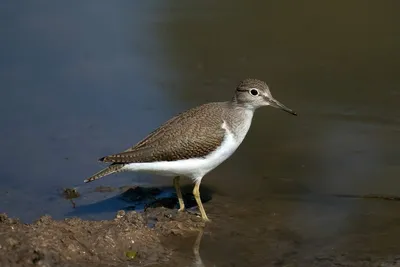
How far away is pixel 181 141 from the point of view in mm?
9922

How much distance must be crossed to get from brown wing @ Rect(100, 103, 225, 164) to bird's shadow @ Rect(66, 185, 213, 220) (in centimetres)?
73

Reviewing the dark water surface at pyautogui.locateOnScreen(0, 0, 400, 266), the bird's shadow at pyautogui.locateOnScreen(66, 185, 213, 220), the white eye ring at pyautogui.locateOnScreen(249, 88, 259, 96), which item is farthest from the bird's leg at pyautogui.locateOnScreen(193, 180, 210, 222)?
the white eye ring at pyautogui.locateOnScreen(249, 88, 259, 96)

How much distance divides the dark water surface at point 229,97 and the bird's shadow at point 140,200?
0.07 metres

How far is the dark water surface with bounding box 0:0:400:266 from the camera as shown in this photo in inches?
390

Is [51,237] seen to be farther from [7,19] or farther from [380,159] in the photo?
[7,19]

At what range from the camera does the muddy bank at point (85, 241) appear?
8.20 m

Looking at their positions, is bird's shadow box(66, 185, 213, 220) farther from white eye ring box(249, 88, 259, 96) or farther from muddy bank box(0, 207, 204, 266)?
white eye ring box(249, 88, 259, 96)

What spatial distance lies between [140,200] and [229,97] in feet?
10.6

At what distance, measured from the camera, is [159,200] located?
1052cm

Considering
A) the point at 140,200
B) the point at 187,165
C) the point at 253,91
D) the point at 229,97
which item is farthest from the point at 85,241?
the point at 229,97

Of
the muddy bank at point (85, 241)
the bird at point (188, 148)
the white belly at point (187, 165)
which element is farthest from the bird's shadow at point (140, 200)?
the muddy bank at point (85, 241)

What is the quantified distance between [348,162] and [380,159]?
1.39 feet

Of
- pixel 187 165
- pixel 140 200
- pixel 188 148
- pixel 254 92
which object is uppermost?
pixel 254 92

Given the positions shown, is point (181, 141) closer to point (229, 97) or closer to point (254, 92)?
point (254, 92)
